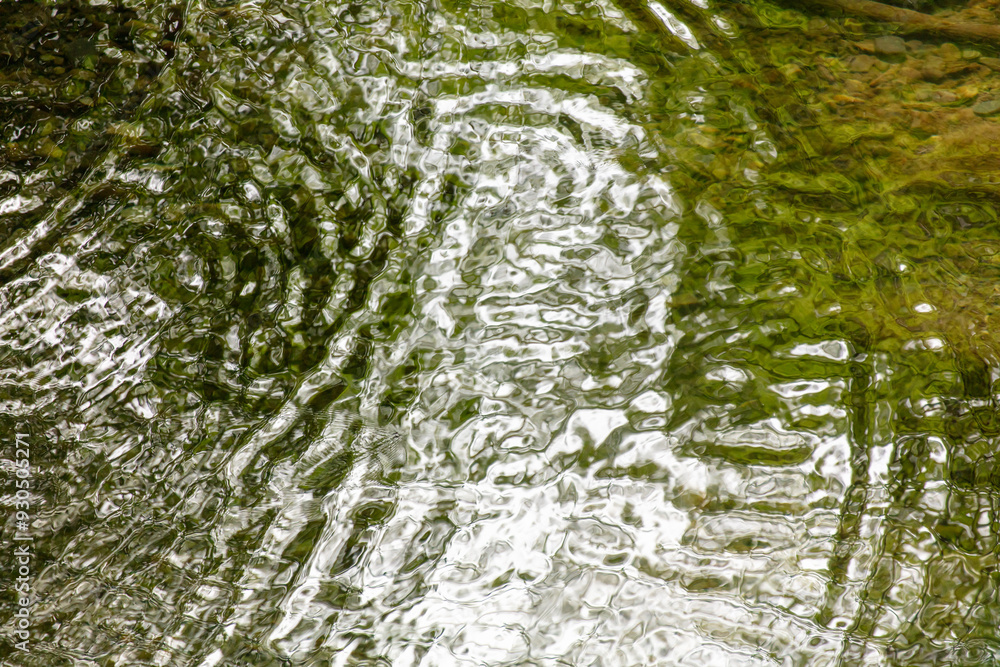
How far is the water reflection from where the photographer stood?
1.80 metres

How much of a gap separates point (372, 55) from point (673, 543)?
188 cm

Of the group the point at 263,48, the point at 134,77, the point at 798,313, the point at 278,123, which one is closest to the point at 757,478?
the point at 798,313

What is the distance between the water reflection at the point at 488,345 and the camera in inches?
70.9

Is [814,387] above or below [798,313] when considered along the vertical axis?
below

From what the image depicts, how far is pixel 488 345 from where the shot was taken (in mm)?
2080

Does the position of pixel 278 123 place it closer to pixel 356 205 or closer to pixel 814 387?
pixel 356 205

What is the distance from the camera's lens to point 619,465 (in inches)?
75.8
